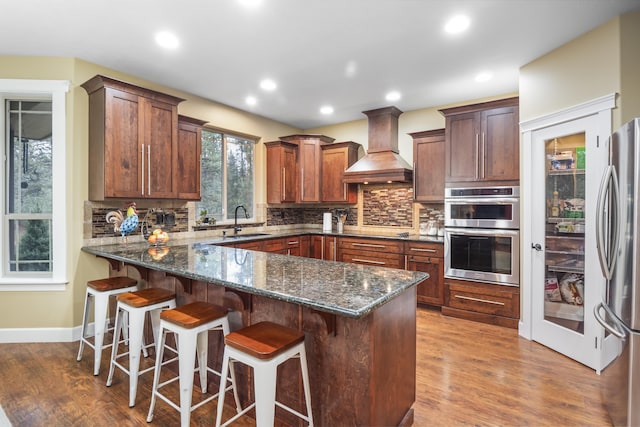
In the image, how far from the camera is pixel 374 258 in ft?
15.1

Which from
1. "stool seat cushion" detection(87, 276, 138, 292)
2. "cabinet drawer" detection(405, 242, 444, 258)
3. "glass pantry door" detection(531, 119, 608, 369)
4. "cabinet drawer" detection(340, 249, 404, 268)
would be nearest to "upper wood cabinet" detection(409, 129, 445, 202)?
"cabinet drawer" detection(405, 242, 444, 258)

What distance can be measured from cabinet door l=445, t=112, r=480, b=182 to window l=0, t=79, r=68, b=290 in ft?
13.7

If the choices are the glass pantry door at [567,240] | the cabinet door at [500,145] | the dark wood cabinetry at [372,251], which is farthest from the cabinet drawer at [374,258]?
the glass pantry door at [567,240]

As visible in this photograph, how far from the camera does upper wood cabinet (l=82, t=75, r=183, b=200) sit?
314 centimetres

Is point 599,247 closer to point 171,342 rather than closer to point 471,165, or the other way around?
point 471,165

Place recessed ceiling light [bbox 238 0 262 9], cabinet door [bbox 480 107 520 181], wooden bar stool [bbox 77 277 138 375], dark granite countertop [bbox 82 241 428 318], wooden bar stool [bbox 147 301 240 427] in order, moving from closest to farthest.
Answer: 1. dark granite countertop [bbox 82 241 428 318]
2. wooden bar stool [bbox 147 301 240 427]
3. recessed ceiling light [bbox 238 0 262 9]
4. wooden bar stool [bbox 77 277 138 375]
5. cabinet door [bbox 480 107 520 181]

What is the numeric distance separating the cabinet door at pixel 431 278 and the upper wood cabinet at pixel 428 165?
0.84 meters

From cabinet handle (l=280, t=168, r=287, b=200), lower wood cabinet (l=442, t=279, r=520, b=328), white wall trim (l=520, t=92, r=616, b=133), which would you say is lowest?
lower wood cabinet (l=442, t=279, r=520, b=328)

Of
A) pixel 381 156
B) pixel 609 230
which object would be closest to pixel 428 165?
pixel 381 156

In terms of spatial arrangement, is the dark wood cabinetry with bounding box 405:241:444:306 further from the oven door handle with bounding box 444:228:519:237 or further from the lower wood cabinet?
the oven door handle with bounding box 444:228:519:237

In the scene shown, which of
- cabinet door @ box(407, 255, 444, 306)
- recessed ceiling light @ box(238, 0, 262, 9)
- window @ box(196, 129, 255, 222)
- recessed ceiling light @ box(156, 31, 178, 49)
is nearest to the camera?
recessed ceiling light @ box(238, 0, 262, 9)

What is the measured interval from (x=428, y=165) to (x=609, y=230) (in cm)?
264

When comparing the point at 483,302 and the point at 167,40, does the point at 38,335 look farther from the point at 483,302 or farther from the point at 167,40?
the point at 483,302

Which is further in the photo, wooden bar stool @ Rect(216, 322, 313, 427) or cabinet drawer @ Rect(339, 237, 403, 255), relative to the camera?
cabinet drawer @ Rect(339, 237, 403, 255)
